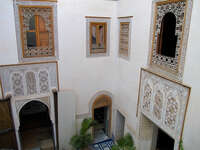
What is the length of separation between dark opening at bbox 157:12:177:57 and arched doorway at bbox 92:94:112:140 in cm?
234

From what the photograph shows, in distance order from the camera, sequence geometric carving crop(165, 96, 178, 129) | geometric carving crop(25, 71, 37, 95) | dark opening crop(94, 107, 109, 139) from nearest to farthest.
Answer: geometric carving crop(165, 96, 178, 129) → geometric carving crop(25, 71, 37, 95) → dark opening crop(94, 107, 109, 139)

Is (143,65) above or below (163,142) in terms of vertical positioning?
above

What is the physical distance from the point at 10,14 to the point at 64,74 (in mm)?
1706

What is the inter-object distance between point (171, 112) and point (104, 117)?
3.00m

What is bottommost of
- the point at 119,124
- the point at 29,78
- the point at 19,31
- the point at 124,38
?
the point at 119,124

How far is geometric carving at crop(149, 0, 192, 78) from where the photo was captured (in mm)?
2555

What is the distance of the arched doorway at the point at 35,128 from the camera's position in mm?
4952

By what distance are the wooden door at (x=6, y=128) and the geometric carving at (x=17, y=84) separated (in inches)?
10.4

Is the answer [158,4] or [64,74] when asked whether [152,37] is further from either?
[64,74]

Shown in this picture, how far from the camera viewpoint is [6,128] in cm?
400

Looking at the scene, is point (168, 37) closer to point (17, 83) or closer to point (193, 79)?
point (193, 79)

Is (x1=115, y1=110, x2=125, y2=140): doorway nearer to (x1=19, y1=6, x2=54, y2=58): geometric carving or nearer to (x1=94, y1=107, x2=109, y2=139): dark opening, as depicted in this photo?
(x1=94, y1=107, x2=109, y2=139): dark opening

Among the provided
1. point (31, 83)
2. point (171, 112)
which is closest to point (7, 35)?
point (31, 83)

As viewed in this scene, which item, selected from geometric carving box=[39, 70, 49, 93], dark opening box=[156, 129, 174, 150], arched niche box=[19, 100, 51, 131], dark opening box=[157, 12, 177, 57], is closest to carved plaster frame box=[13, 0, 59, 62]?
geometric carving box=[39, 70, 49, 93]
